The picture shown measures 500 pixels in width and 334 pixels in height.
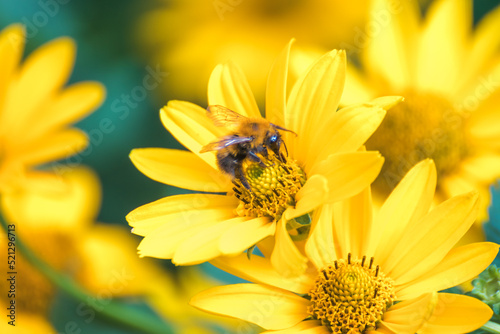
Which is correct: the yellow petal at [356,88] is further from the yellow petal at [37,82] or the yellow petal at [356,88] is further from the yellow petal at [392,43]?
the yellow petal at [37,82]

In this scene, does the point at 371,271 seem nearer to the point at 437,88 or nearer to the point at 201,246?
the point at 201,246

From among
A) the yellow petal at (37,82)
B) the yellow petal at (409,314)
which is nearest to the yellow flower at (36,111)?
the yellow petal at (37,82)

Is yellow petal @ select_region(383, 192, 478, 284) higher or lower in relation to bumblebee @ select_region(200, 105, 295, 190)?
lower

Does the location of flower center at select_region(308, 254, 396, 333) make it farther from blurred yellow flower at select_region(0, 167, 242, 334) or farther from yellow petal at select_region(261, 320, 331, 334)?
blurred yellow flower at select_region(0, 167, 242, 334)

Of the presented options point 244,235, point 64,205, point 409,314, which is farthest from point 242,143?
point 64,205

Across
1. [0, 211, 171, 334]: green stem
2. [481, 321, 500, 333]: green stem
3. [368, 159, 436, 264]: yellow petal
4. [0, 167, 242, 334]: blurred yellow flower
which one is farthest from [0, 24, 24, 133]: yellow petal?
[481, 321, 500, 333]: green stem

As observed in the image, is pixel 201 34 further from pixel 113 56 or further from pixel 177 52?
pixel 113 56
